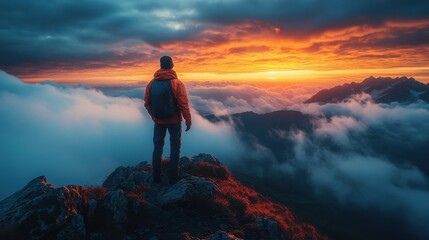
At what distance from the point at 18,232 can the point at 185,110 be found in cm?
706

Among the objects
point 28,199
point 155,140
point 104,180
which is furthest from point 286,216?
point 104,180

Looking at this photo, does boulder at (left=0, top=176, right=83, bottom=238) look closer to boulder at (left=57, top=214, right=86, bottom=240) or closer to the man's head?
boulder at (left=57, top=214, right=86, bottom=240)

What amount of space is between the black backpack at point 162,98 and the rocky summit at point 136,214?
344cm

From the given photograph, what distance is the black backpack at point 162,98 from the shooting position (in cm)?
1233

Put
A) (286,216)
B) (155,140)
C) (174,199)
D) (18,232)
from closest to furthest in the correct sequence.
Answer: (18,232)
(174,199)
(155,140)
(286,216)

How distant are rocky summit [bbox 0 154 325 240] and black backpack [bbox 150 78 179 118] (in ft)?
11.3

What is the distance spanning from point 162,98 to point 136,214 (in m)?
4.79

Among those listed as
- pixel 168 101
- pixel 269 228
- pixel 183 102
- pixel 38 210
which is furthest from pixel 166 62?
pixel 269 228

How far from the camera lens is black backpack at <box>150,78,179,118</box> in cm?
1233

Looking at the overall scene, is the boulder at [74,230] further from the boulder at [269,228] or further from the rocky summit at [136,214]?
the boulder at [269,228]

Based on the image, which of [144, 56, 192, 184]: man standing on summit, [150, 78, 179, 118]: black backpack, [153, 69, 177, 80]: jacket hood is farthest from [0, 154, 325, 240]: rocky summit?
[153, 69, 177, 80]: jacket hood

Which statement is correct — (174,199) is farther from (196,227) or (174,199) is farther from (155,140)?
(155,140)

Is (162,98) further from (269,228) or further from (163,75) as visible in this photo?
(269,228)

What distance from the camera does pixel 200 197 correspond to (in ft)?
41.3
